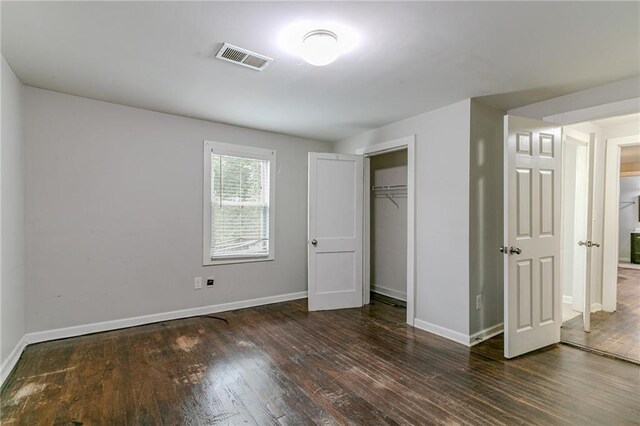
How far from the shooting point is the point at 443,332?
10.6 ft

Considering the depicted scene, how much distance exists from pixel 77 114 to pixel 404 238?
4.25 meters

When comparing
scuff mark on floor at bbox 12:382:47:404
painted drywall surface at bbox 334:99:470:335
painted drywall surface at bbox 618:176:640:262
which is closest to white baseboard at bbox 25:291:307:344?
scuff mark on floor at bbox 12:382:47:404

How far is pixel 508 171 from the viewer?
2.66 m

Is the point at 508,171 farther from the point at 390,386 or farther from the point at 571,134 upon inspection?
the point at 390,386

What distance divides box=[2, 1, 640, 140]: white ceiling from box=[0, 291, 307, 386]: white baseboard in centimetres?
235

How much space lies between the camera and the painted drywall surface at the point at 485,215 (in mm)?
3068

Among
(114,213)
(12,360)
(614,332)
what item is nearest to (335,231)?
(114,213)

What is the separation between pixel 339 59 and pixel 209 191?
2405mm

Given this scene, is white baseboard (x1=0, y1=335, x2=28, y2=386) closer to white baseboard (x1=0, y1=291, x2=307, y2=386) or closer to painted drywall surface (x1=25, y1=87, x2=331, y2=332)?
white baseboard (x1=0, y1=291, x2=307, y2=386)

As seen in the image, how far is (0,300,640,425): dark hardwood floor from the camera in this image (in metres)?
1.93

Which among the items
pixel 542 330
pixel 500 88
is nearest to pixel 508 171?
pixel 500 88

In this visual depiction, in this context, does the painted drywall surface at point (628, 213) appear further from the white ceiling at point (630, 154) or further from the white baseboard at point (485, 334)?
the white baseboard at point (485, 334)

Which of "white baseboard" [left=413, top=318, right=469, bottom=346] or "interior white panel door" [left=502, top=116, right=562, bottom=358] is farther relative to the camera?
"white baseboard" [left=413, top=318, right=469, bottom=346]

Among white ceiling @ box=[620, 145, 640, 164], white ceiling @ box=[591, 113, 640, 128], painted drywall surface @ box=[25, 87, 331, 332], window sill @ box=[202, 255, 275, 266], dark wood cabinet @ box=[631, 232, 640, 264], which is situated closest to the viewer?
painted drywall surface @ box=[25, 87, 331, 332]
